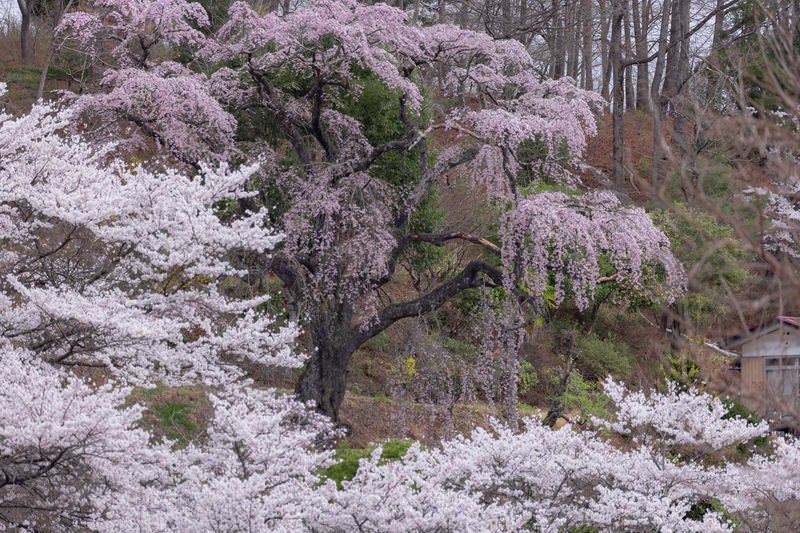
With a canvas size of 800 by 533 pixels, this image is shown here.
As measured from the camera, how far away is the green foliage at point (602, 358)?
1505cm

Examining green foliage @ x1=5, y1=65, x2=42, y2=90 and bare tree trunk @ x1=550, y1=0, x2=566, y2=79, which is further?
bare tree trunk @ x1=550, y1=0, x2=566, y2=79

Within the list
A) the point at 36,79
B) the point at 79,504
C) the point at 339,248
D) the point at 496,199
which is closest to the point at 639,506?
the point at 79,504

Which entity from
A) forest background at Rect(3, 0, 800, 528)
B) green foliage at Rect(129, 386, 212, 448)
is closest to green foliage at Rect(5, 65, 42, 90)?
forest background at Rect(3, 0, 800, 528)

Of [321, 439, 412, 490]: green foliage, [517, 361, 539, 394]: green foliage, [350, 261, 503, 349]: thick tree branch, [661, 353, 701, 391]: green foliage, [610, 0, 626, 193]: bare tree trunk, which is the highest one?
[610, 0, 626, 193]: bare tree trunk

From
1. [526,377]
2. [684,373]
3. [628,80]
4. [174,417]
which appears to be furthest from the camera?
[628,80]

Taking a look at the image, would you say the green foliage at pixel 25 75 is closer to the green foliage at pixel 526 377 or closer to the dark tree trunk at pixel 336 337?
the dark tree trunk at pixel 336 337

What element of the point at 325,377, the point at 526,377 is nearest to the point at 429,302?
the point at 325,377

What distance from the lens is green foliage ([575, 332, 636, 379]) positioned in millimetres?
15055

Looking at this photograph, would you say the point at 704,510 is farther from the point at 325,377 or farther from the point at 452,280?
the point at 325,377

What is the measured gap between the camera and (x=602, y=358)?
15.2 metres

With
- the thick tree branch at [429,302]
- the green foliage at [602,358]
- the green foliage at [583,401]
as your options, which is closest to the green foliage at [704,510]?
the green foliage at [583,401]

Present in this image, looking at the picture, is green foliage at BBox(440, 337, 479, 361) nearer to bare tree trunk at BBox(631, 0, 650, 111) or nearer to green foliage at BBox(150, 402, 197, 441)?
green foliage at BBox(150, 402, 197, 441)

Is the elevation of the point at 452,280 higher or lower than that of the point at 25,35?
lower

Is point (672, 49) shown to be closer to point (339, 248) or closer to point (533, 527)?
point (339, 248)
